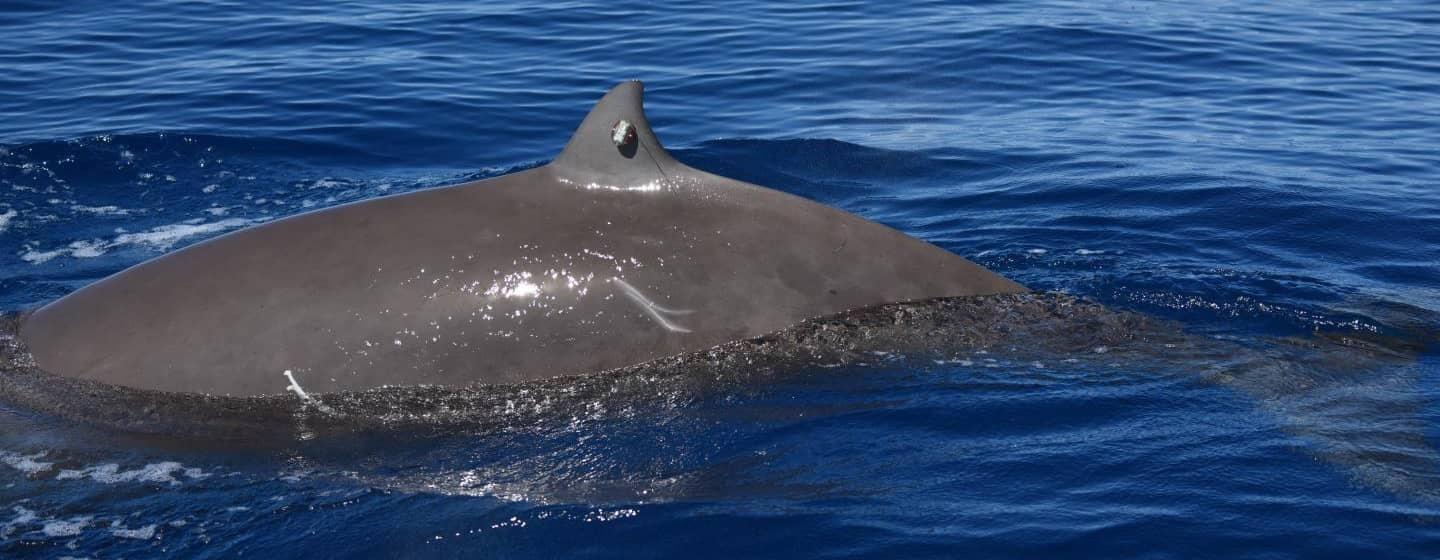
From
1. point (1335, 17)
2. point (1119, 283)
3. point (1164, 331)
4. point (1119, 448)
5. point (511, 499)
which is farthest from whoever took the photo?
point (1335, 17)

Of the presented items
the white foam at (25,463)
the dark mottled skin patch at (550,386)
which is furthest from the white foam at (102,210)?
the white foam at (25,463)

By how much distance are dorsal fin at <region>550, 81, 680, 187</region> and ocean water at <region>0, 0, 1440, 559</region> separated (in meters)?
1.35

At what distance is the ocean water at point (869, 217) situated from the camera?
7008mm

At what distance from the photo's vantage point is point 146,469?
296 inches

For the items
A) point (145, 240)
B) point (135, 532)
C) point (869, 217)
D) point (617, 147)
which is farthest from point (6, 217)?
point (869, 217)

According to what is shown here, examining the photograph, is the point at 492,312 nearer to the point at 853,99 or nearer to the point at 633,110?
the point at 633,110

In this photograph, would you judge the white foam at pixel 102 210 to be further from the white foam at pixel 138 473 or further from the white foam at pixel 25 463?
the white foam at pixel 138 473

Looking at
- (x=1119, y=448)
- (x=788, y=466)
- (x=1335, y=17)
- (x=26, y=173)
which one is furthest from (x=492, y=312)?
(x=1335, y=17)

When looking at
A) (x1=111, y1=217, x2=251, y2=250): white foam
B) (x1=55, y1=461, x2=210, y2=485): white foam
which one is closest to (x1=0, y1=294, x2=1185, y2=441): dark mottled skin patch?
(x1=55, y1=461, x2=210, y2=485): white foam

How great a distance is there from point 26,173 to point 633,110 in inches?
366

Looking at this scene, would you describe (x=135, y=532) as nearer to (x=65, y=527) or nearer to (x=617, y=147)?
(x=65, y=527)

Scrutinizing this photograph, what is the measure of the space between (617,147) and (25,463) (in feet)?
11.7

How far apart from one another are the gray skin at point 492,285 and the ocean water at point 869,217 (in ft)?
1.37

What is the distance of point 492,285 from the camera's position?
818 centimetres
